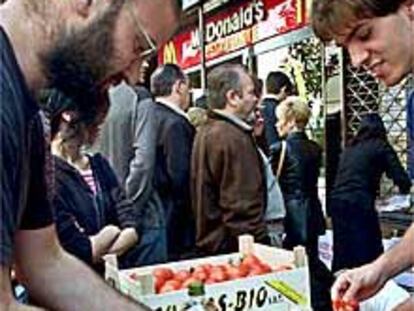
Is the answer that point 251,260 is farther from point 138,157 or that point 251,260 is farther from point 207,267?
point 138,157

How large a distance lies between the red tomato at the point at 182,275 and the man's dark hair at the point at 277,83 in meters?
2.21

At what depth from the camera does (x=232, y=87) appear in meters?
3.13

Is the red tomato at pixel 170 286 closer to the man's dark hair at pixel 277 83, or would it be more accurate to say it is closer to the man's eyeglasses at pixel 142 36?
the man's eyeglasses at pixel 142 36

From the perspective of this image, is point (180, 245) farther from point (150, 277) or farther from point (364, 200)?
point (150, 277)

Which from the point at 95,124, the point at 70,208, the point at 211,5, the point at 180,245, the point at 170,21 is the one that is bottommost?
the point at 180,245

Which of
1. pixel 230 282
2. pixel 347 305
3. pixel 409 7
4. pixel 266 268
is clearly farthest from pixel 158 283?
pixel 409 7

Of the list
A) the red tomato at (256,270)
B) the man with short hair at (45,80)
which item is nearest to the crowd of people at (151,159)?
the man with short hair at (45,80)

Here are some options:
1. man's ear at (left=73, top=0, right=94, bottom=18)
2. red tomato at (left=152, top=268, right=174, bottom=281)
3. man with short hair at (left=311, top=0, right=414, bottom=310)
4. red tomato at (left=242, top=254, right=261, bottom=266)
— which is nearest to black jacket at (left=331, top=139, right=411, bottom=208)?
red tomato at (left=242, top=254, right=261, bottom=266)

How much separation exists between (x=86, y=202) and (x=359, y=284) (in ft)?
2.84

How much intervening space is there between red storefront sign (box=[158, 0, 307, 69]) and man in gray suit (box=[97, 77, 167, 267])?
1195mm

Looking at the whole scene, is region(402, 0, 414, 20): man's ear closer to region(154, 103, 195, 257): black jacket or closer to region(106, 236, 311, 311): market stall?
region(106, 236, 311, 311): market stall

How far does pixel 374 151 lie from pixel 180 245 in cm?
89

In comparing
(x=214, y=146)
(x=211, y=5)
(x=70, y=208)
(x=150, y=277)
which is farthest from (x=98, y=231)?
(x=211, y=5)

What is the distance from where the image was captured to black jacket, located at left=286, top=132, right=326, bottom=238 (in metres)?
3.60
